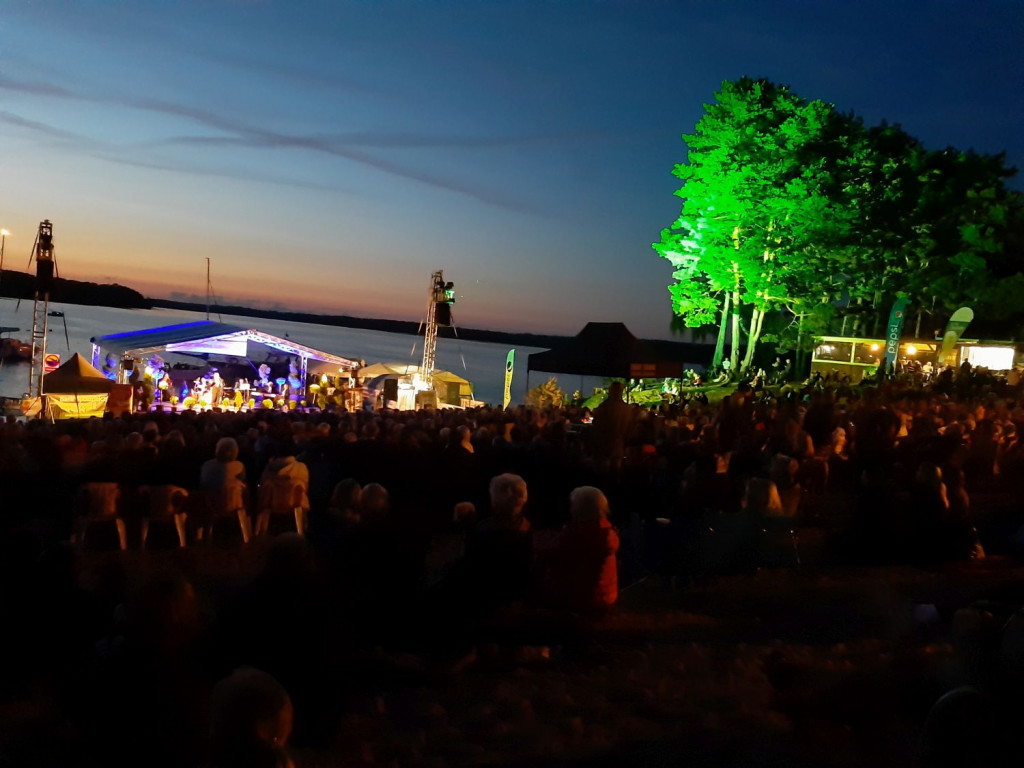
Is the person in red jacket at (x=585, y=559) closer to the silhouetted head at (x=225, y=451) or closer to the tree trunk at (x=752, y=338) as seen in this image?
the silhouetted head at (x=225, y=451)

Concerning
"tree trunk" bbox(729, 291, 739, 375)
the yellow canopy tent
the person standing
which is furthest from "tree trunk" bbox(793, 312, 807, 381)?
the yellow canopy tent

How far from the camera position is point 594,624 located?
183 inches

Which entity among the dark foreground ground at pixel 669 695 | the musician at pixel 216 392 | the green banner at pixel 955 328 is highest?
the green banner at pixel 955 328

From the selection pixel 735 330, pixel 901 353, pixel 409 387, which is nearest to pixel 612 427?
pixel 735 330

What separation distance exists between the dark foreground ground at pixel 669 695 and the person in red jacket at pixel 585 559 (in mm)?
186

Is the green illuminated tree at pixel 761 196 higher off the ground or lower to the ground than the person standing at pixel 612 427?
higher

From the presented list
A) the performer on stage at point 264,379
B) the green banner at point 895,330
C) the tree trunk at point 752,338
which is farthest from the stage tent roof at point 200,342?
the green banner at point 895,330

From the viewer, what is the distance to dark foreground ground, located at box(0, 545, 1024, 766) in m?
3.22

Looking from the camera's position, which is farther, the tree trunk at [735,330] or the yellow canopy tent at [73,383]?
the tree trunk at [735,330]

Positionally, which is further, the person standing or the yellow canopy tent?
the yellow canopy tent

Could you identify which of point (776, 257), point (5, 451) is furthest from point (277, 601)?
point (776, 257)

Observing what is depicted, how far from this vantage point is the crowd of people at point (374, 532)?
2.81 meters

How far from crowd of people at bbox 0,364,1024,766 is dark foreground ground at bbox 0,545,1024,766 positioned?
172 millimetres

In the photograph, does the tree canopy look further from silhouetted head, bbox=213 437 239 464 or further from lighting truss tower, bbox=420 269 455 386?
silhouetted head, bbox=213 437 239 464
